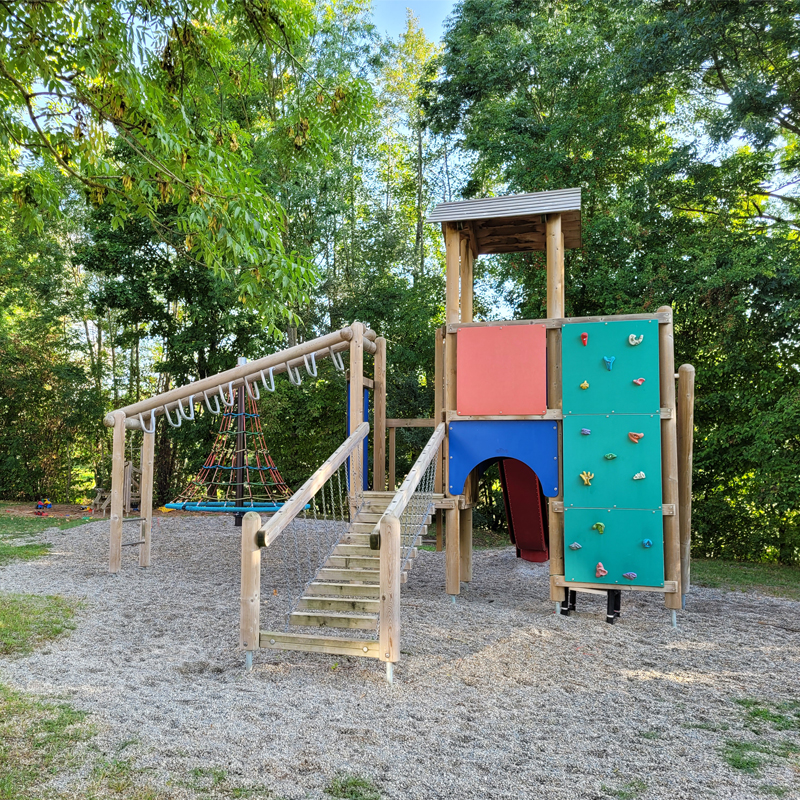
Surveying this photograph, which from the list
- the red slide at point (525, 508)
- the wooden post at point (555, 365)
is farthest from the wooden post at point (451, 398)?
the red slide at point (525, 508)

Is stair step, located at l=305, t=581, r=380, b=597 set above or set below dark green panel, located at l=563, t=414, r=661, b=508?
below

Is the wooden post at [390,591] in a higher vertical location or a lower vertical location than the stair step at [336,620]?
higher

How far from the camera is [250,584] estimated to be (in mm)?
4414

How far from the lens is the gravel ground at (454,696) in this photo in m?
2.98

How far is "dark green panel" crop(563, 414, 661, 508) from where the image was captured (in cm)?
598

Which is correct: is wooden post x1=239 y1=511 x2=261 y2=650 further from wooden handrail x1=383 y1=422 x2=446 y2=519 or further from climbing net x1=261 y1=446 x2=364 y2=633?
wooden handrail x1=383 y1=422 x2=446 y2=519

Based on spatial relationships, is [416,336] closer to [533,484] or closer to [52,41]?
[533,484]

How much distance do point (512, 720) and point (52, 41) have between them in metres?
4.86

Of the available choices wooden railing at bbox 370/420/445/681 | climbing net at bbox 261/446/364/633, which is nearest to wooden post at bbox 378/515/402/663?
wooden railing at bbox 370/420/445/681

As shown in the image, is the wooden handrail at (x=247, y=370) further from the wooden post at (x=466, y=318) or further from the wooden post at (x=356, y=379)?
the wooden post at (x=466, y=318)

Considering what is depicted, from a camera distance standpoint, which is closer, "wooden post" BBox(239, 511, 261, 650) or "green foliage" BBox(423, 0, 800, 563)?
"wooden post" BBox(239, 511, 261, 650)

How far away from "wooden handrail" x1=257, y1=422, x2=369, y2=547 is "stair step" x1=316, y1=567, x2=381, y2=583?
0.57 m

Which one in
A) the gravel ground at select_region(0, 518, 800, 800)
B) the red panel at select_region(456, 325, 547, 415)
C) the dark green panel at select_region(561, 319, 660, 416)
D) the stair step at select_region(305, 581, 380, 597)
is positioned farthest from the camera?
the red panel at select_region(456, 325, 547, 415)

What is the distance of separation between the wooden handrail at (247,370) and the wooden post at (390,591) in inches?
135
